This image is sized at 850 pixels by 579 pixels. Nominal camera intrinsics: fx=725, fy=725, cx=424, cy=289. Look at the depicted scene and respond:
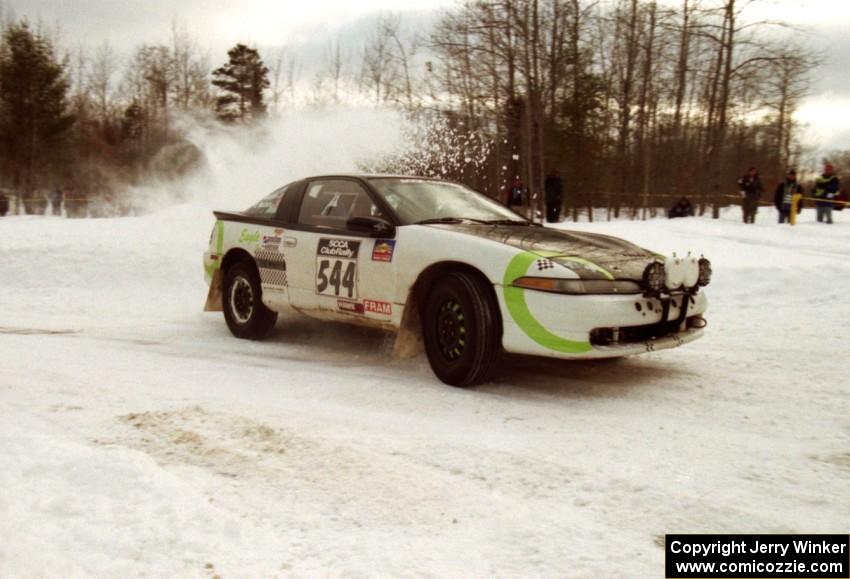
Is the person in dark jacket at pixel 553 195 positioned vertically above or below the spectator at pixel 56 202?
above

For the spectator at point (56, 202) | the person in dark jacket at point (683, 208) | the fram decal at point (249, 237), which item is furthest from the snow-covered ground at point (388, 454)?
the spectator at point (56, 202)

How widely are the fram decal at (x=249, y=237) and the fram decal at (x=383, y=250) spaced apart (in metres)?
1.67

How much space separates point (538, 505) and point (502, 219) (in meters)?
3.28

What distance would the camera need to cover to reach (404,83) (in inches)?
1336

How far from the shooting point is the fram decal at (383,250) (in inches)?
214

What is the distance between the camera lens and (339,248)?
19.2 feet

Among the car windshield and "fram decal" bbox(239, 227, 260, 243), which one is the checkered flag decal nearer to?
"fram decal" bbox(239, 227, 260, 243)

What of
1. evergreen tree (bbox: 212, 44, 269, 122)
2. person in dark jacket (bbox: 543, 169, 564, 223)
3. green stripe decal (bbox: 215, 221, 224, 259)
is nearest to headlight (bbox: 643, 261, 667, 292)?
green stripe decal (bbox: 215, 221, 224, 259)

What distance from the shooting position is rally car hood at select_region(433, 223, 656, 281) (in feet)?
15.4

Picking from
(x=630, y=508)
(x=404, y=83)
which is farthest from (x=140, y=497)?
(x=404, y=83)

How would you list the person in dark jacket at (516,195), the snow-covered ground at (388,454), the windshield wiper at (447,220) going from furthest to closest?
the person in dark jacket at (516,195) < the windshield wiper at (447,220) < the snow-covered ground at (388,454)

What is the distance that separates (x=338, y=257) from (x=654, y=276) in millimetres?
2466

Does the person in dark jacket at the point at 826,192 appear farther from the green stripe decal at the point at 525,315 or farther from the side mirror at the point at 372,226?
the green stripe decal at the point at 525,315

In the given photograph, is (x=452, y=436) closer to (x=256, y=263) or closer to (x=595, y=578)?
(x=595, y=578)
